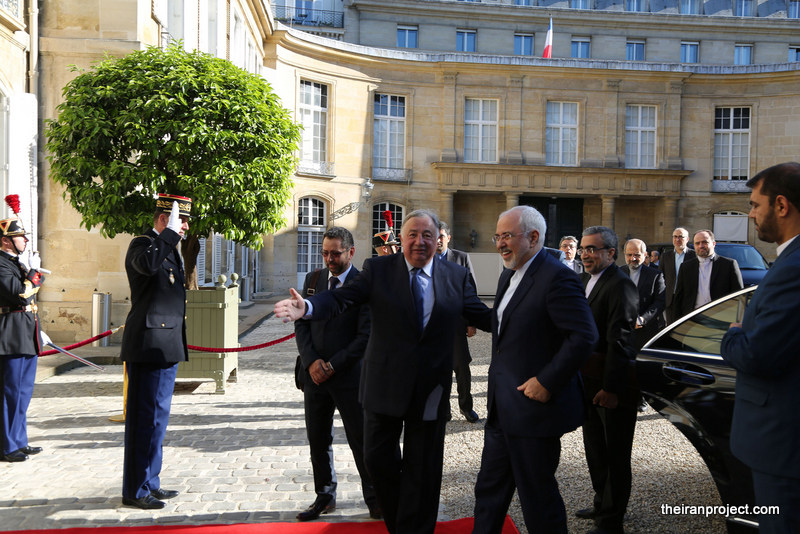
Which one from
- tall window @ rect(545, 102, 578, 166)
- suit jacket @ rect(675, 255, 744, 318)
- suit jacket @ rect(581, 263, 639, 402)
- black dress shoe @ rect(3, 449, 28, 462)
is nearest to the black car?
suit jacket @ rect(581, 263, 639, 402)

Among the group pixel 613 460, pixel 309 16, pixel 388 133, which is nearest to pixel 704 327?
pixel 613 460

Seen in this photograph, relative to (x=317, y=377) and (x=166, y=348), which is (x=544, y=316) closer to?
(x=317, y=377)

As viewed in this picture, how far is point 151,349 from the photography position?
4367 mm

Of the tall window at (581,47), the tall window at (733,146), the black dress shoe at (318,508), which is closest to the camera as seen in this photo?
the black dress shoe at (318,508)

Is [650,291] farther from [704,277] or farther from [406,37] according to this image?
[406,37]

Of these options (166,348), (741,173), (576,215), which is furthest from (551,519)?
(741,173)

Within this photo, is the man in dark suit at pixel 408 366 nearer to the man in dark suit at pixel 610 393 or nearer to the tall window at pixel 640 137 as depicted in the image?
the man in dark suit at pixel 610 393

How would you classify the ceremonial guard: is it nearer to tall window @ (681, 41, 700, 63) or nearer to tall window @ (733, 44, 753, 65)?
tall window @ (681, 41, 700, 63)

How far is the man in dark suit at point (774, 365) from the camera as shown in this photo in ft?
7.22

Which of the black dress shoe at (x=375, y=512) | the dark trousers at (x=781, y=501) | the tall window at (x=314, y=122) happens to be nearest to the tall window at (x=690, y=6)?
the tall window at (x=314, y=122)

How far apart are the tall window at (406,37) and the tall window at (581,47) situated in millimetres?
9085

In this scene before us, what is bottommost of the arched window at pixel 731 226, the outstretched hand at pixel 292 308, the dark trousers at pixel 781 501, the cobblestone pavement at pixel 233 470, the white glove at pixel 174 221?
the cobblestone pavement at pixel 233 470

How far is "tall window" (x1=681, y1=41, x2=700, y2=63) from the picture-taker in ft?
121

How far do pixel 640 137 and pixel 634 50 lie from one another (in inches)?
433
